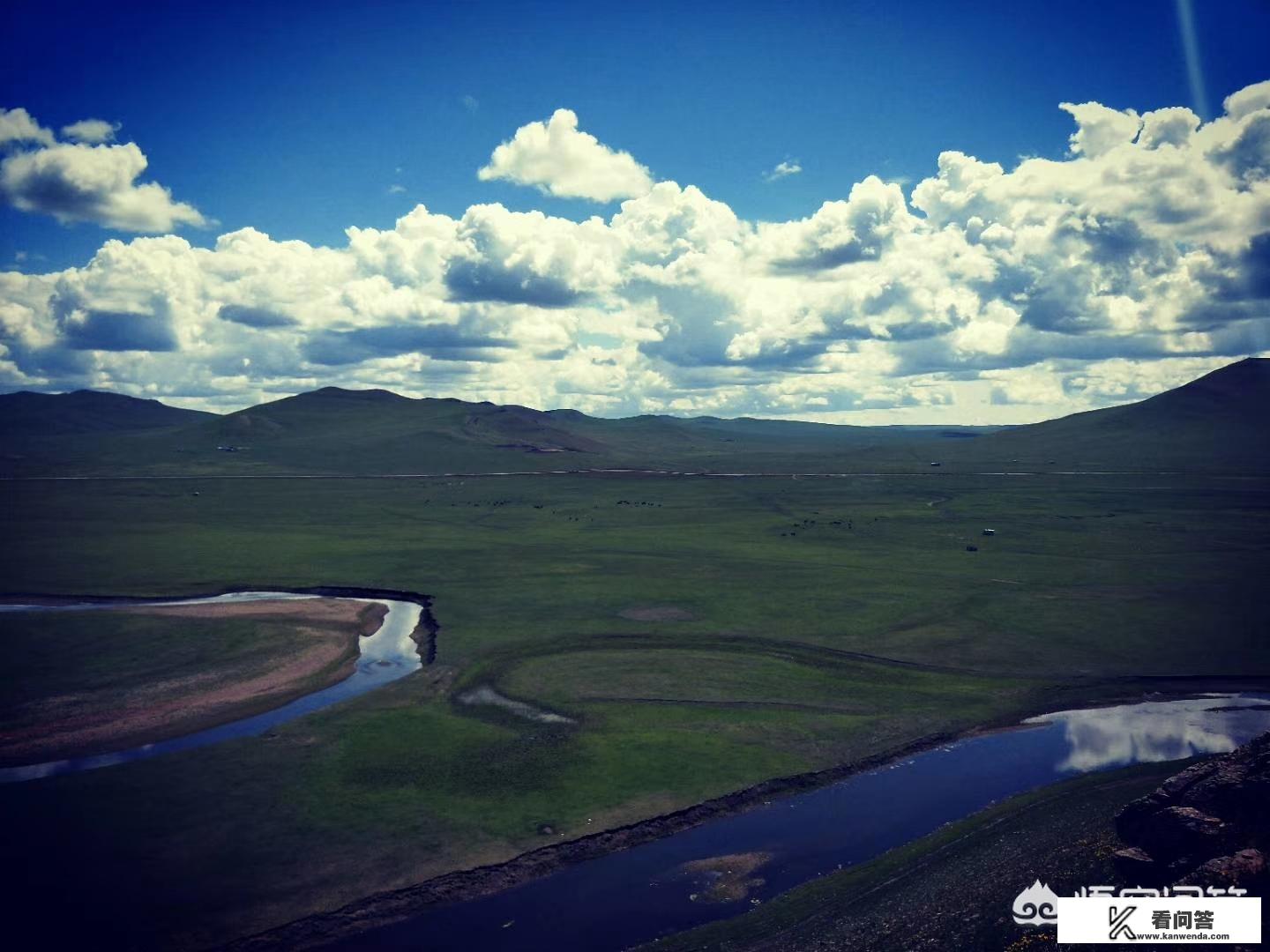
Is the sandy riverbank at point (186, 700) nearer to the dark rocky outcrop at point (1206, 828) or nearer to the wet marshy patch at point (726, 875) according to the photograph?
the wet marshy patch at point (726, 875)

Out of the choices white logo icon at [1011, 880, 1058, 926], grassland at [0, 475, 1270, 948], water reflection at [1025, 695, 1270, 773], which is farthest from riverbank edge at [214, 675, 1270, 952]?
white logo icon at [1011, 880, 1058, 926]

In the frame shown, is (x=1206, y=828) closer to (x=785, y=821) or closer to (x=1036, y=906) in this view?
(x=1036, y=906)

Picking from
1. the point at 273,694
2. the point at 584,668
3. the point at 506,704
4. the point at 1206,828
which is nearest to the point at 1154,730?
the point at 1206,828

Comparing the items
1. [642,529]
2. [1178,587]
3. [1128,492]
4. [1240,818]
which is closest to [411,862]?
[1240,818]

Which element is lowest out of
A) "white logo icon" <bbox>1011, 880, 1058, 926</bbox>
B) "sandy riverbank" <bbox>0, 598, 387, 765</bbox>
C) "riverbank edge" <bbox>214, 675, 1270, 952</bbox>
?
"riverbank edge" <bbox>214, 675, 1270, 952</bbox>

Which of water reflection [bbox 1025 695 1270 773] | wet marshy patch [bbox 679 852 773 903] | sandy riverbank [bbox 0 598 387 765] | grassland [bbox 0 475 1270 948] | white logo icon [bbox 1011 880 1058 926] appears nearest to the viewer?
white logo icon [bbox 1011 880 1058 926]

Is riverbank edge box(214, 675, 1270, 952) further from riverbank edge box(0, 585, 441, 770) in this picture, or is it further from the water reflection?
riverbank edge box(0, 585, 441, 770)
